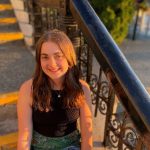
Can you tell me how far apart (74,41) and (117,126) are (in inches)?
28.8

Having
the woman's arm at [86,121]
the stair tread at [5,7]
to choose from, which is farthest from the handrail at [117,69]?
the stair tread at [5,7]

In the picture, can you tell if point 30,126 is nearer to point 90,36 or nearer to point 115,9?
point 90,36

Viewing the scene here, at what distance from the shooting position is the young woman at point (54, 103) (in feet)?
6.14

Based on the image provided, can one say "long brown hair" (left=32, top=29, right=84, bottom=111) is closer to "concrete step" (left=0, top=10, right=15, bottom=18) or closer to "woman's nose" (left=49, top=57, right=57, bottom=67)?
"woman's nose" (left=49, top=57, right=57, bottom=67)

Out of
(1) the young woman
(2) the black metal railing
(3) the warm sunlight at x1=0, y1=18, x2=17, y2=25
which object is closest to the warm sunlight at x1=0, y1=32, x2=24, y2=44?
(3) the warm sunlight at x1=0, y1=18, x2=17, y2=25

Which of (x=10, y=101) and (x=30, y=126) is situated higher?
(x=30, y=126)

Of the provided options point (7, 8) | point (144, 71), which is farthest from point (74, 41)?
point (144, 71)

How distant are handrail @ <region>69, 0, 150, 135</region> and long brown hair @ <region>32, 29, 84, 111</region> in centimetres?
14

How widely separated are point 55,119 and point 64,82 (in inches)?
9.1

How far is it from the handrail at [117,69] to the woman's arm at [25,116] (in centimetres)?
49

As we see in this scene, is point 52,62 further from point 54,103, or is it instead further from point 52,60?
point 54,103

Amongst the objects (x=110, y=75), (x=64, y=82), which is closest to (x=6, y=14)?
(x=64, y=82)

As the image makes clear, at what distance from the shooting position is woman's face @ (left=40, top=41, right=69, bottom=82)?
183 cm

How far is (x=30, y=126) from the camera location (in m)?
1.97
